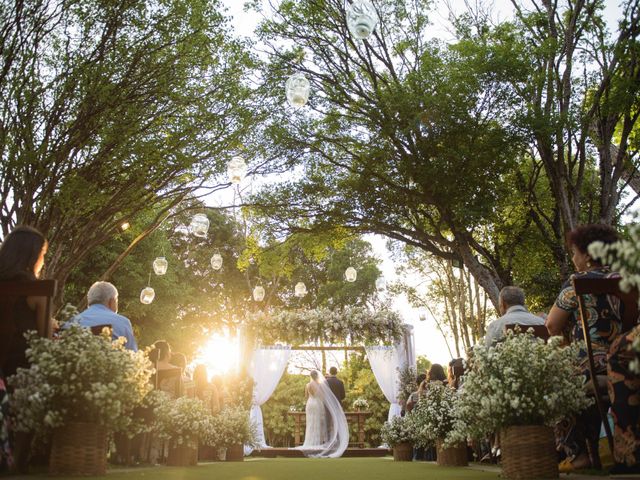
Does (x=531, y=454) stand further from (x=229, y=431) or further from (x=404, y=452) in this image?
(x=404, y=452)

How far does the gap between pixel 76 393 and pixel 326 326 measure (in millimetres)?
14310

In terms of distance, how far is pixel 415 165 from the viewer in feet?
45.4

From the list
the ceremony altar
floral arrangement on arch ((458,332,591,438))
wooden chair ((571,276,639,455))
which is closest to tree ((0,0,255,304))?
floral arrangement on arch ((458,332,591,438))

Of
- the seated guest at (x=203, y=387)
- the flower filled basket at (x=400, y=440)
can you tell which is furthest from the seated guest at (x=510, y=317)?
the seated guest at (x=203, y=387)

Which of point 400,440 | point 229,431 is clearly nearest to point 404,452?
point 400,440

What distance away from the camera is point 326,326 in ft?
60.2

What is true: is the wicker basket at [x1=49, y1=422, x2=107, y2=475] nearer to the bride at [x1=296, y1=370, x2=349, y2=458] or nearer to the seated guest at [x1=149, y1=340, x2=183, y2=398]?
the seated guest at [x1=149, y1=340, x2=183, y2=398]

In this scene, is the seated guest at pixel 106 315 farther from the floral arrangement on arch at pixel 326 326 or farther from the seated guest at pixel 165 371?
the floral arrangement on arch at pixel 326 326

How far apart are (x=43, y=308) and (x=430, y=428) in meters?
5.36

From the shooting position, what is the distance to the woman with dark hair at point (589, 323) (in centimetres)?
457

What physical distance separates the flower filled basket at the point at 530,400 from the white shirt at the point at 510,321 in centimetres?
148

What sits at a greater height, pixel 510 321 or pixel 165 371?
pixel 510 321

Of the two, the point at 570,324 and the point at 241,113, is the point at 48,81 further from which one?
the point at 570,324

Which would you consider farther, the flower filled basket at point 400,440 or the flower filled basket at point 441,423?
the flower filled basket at point 400,440
